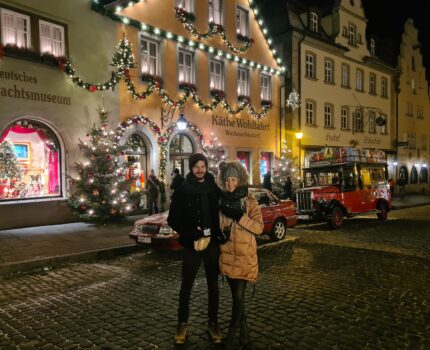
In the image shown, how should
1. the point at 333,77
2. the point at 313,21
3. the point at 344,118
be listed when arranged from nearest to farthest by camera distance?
the point at 313,21
the point at 333,77
the point at 344,118

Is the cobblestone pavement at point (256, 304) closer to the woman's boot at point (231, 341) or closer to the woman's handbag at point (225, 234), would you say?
the woman's boot at point (231, 341)

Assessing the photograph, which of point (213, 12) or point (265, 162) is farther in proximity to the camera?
point (265, 162)

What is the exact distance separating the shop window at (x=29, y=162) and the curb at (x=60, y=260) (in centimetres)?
543

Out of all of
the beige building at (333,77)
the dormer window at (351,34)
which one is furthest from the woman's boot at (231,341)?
the dormer window at (351,34)

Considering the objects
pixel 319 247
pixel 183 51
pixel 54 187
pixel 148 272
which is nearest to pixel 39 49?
pixel 54 187

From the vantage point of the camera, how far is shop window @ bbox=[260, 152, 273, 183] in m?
23.5

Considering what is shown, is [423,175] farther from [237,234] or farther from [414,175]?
[237,234]

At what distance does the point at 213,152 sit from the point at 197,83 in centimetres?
344

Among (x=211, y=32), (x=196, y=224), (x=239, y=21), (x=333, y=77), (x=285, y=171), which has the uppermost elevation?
(x=239, y=21)

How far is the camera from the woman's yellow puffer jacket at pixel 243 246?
13.5 ft

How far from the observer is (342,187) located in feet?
49.0

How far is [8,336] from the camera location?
15.7 ft

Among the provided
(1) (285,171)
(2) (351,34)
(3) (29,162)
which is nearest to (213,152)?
(1) (285,171)

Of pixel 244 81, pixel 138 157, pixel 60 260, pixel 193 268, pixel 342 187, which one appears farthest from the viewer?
pixel 244 81
